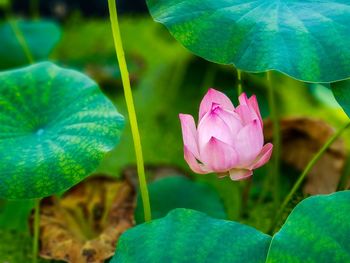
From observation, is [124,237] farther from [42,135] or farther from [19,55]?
[19,55]

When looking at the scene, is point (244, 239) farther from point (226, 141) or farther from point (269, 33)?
point (269, 33)

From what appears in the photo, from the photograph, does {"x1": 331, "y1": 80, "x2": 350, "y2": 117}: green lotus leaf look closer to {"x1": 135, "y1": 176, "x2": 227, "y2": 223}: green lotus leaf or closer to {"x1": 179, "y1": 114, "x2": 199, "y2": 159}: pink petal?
{"x1": 179, "y1": 114, "x2": 199, "y2": 159}: pink petal

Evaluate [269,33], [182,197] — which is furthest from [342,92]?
[182,197]

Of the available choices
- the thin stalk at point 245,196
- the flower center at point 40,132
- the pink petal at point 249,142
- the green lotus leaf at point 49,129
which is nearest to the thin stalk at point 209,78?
the thin stalk at point 245,196

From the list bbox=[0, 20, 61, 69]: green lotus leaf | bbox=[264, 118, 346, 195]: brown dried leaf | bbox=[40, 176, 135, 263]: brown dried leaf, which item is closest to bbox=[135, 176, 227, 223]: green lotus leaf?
bbox=[40, 176, 135, 263]: brown dried leaf

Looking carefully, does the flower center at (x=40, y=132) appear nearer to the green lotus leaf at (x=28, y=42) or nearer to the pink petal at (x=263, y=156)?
the pink petal at (x=263, y=156)
